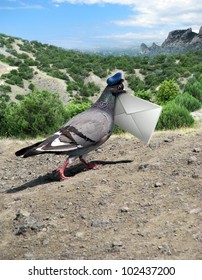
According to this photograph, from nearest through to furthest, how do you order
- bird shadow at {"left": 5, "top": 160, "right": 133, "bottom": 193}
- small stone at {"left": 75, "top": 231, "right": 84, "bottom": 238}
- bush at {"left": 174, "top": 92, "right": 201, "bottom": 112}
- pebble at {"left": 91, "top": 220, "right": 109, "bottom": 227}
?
small stone at {"left": 75, "top": 231, "right": 84, "bottom": 238}, pebble at {"left": 91, "top": 220, "right": 109, "bottom": 227}, bird shadow at {"left": 5, "top": 160, "right": 133, "bottom": 193}, bush at {"left": 174, "top": 92, "right": 201, "bottom": 112}

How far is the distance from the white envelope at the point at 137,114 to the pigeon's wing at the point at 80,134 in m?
0.35

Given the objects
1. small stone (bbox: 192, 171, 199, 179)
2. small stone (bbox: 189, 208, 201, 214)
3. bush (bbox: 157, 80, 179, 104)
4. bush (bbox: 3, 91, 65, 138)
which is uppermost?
small stone (bbox: 192, 171, 199, 179)

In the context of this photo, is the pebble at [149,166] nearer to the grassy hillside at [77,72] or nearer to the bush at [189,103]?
the bush at [189,103]

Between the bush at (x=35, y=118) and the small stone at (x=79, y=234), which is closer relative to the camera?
the small stone at (x=79, y=234)

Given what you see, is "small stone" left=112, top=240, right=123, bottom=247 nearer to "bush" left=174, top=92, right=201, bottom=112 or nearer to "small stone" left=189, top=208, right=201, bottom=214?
"small stone" left=189, top=208, right=201, bottom=214

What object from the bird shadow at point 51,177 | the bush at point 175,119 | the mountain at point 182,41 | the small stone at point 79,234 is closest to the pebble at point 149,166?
the bird shadow at point 51,177

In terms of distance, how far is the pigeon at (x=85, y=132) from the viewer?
8.96 metres

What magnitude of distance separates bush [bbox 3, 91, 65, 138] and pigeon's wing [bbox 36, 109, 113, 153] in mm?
6345

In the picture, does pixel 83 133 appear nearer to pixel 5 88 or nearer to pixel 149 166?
pixel 149 166

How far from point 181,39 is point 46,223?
573ft

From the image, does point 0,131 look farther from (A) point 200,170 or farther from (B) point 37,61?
(B) point 37,61

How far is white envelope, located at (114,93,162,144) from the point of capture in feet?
29.8

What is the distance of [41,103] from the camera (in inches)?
625

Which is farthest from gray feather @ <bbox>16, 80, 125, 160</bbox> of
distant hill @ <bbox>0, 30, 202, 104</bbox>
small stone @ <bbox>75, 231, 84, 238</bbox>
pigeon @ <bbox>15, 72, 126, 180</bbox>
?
distant hill @ <bbox>0, 30, 202, 104</bbox>
